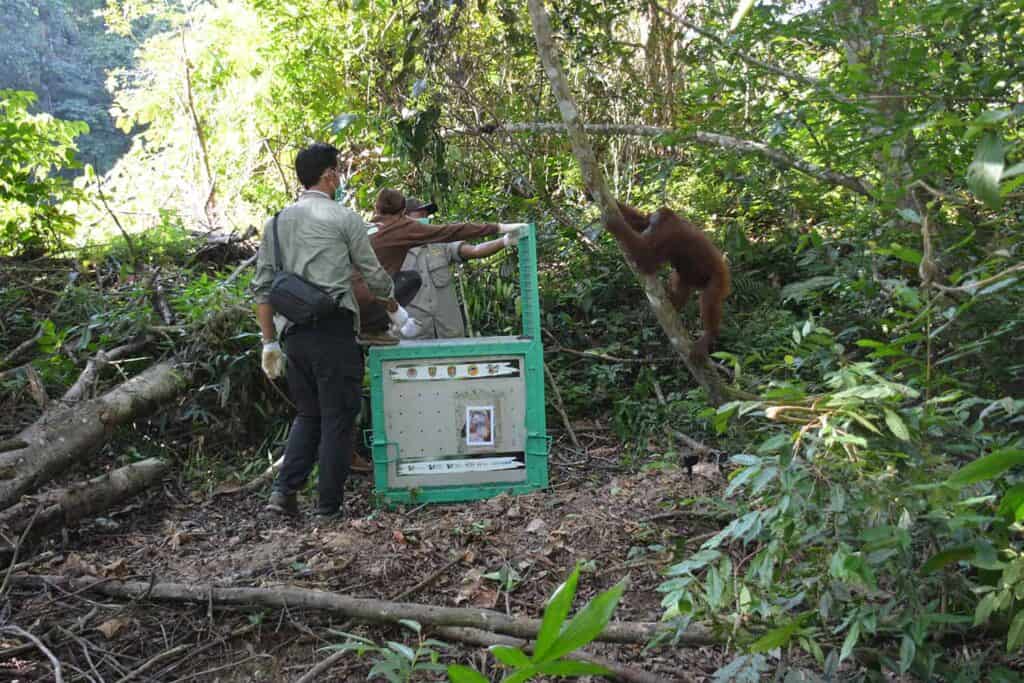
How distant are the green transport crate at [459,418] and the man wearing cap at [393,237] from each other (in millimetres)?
145

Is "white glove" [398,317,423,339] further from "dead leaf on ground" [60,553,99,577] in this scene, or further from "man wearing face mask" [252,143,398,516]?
"dead leaf on ground" [60,553,99,577]

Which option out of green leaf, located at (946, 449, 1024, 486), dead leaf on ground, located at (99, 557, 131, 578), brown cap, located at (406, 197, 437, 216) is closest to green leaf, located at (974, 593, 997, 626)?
green leaf, located at (946, 449, 1024, 486)

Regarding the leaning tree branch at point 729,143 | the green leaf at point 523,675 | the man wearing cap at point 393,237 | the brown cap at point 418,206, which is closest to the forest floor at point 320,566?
the man wearing cap at point 393,237

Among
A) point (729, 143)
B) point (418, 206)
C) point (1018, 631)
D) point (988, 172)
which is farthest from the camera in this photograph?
point (729, 143)

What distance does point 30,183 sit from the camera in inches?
282

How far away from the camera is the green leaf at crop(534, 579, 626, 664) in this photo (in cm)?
77

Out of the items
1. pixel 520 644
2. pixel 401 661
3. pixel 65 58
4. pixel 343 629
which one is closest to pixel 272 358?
pixel 343 629

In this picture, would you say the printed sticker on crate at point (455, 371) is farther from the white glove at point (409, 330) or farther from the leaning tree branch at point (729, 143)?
the leaning tree branch at point (729, 143)

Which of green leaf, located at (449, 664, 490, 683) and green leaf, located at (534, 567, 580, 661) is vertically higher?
green leaf, located at (534, 567, 580, 661)

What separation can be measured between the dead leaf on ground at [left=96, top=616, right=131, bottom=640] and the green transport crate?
163 centimetres

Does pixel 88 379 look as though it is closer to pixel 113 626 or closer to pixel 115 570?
pixel 115 570

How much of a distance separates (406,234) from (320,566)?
6.83 feet

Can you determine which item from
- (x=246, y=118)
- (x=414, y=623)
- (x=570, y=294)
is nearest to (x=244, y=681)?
(x=414, y=623)

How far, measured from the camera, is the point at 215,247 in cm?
747
